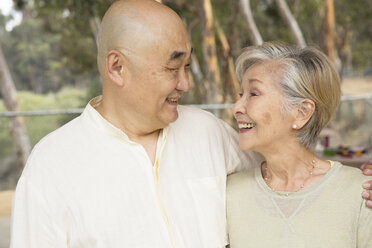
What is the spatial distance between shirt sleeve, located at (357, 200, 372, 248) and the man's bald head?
3.22 ft

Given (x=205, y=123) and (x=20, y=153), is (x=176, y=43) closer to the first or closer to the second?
(x=205, y=123)

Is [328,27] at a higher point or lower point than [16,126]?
higher

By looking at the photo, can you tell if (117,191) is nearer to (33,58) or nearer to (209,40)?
(209,40)

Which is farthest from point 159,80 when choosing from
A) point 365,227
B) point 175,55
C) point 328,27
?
point 328,27

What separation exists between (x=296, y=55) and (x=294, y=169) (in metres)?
0.48

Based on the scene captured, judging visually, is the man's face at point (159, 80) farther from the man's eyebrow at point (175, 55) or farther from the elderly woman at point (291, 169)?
the elderly woman at point (291, 169)

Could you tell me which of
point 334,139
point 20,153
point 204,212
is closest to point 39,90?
point 20,153

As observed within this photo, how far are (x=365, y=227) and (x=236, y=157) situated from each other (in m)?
0.65

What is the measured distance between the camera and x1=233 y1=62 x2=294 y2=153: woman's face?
6.16ft

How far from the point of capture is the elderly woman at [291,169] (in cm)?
180

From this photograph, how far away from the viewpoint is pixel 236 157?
2170 mm

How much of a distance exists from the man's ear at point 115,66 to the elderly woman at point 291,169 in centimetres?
48

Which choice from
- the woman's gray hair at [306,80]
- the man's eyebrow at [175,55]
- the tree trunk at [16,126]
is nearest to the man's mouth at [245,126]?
the woman's gray hair at [306,80]

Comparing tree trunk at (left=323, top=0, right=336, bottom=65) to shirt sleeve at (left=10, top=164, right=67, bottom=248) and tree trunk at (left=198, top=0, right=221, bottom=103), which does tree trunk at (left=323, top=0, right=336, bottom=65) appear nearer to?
tree trunk at (left=198, top=0, right=221, bottom=103)
